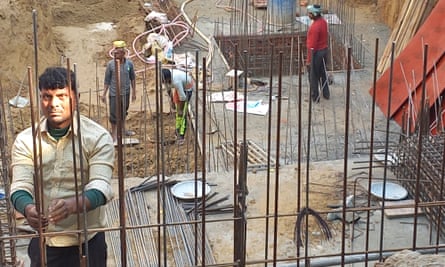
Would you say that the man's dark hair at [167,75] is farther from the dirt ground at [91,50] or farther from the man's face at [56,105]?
the man's face at [56,105]

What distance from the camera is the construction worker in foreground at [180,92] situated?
8312 mm

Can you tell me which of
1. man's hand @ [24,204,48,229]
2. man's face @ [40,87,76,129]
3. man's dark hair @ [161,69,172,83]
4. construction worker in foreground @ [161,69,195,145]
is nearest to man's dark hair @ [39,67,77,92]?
man's face @ [40,87,76,129]

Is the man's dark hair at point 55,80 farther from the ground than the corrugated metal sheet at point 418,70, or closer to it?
farther from the ground

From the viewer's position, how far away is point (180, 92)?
8.30m

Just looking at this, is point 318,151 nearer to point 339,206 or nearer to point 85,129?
point 339,206

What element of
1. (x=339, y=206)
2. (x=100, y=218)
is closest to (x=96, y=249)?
(x=100, y=218)

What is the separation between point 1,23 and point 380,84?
15.5ft

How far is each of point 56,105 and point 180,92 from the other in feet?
16.4

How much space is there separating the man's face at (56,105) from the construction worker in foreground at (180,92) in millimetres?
4839

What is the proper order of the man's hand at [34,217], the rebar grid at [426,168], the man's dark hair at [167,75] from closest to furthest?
1. the man's hand at [34,217]
2. the rebar grid at [426,168]
3. the man's dark hair at [167,75]

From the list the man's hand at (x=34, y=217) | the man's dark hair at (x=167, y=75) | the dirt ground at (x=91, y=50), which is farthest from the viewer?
the man's dark hair at (x=167, y=75)

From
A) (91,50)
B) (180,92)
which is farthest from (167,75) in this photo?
(91,50)

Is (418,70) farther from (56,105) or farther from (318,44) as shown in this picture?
(56,105)

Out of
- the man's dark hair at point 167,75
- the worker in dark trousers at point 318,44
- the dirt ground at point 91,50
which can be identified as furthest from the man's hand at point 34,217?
the worker in dark trousers at point 318,44
